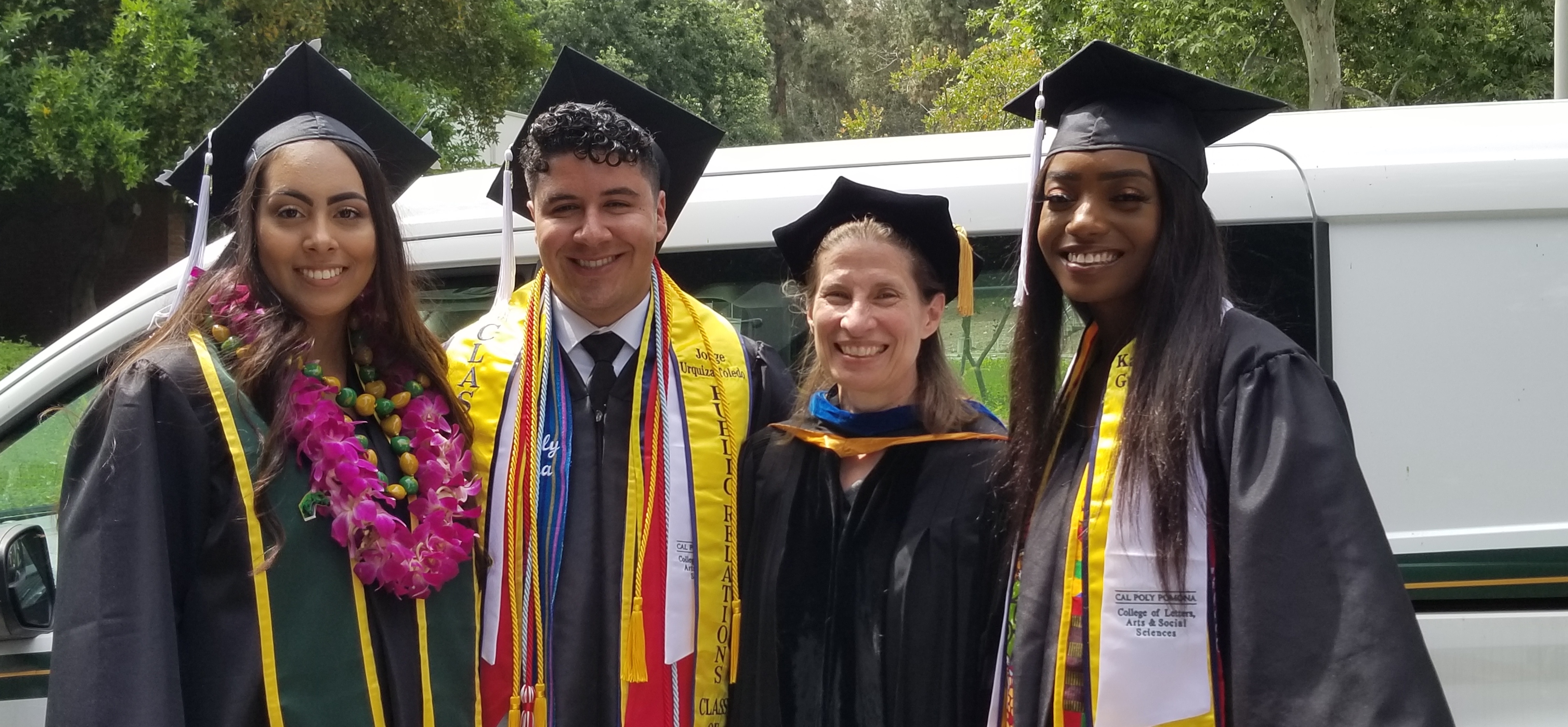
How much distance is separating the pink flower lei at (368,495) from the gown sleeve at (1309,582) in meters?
1.40

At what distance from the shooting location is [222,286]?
2281 millimetres

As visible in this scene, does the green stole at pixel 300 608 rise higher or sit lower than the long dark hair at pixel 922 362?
lower

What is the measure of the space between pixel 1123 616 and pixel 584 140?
58.4 inches

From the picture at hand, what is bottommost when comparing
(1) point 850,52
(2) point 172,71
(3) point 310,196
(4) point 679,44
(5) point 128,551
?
(5) point 128,551

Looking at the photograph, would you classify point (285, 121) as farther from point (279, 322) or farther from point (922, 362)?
point (922, 362)

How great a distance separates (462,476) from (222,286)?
22.2 inches

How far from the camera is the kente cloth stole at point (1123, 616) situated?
6.56 feet

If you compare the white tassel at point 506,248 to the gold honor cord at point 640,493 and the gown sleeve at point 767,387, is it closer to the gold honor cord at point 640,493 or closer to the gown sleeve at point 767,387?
the gold honor cord at point 640,493

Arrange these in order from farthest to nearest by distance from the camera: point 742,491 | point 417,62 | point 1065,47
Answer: point 1065,47, point 417,62, point 742,491

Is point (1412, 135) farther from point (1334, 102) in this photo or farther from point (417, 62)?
point (417, 62)

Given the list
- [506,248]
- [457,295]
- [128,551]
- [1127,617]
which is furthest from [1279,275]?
[128,551]

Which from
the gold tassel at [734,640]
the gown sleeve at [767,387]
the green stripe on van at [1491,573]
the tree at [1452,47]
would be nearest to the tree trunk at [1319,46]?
the tree at [1452,47]

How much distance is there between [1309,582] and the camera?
6.10 feet

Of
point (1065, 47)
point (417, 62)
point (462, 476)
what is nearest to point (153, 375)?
point (462, 476)
